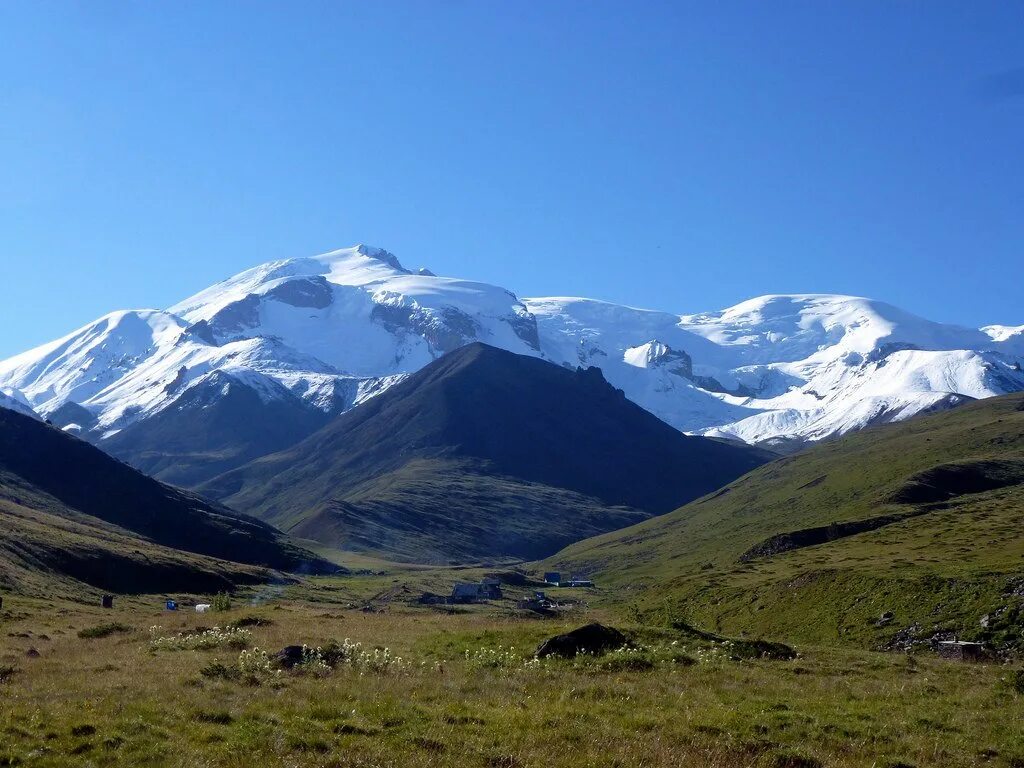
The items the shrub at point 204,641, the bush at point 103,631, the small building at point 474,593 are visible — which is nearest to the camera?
the shrub at point 204,641

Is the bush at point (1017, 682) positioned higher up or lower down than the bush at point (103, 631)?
higher up

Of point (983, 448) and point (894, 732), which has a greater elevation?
point (983, 448)

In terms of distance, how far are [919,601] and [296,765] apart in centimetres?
4356

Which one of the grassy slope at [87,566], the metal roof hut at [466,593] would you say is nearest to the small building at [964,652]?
the grassy slope at [87,566]

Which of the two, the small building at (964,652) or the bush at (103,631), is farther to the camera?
the bush at (103,631)

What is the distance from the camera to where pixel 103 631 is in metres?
40.4

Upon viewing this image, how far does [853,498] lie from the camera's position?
184 metres

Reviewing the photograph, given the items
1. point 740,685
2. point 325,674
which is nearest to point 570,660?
point 740,685

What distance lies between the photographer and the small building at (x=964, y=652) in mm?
36844

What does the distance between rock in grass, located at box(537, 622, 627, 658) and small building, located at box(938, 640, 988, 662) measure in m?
12.8

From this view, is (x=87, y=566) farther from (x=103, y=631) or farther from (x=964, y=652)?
(x=964, y=652)

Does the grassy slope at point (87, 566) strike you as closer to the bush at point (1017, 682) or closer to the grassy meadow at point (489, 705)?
the grassy meadow at point (489, 705)

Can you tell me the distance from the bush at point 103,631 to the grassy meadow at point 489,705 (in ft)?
9.00

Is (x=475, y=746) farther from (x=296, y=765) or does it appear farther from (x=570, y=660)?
(x=570, y=660)
